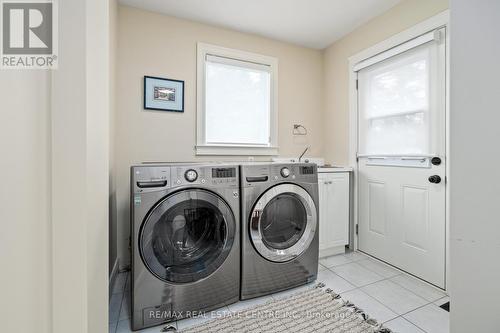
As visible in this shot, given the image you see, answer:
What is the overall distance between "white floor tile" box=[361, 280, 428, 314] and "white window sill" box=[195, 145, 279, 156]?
1.58 m

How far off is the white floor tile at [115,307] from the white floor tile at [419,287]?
A: 2142 mm

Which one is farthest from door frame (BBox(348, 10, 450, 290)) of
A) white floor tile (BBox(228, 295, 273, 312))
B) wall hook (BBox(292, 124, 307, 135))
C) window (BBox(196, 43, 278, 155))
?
white floor tile (BBox(228, 295, 273, 312))

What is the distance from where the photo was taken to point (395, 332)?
1.30m

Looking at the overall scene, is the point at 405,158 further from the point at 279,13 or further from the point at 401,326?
the point at 279,13

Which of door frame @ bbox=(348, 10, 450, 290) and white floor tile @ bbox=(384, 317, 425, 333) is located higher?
door frame @ bbox=(348, 10, 450, 290)

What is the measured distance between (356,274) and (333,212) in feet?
1.96

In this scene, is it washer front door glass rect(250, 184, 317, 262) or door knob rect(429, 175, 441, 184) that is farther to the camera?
door knob rect(429, 175, 441, 184)

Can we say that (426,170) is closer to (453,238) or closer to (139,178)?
(453,238)

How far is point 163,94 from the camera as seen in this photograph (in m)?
2.15

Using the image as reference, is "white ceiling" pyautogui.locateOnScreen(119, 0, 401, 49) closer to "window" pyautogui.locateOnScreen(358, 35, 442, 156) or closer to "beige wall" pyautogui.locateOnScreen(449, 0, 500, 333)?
"window" pyautogui.locateOnScreen(358, 35, 442, 156)

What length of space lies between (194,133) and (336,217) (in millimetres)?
1734

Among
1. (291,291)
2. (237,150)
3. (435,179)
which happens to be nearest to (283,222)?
(291,291)

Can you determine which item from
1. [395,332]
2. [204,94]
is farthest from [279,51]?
[395,332]

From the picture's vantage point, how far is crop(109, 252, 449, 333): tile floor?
1374 mm
